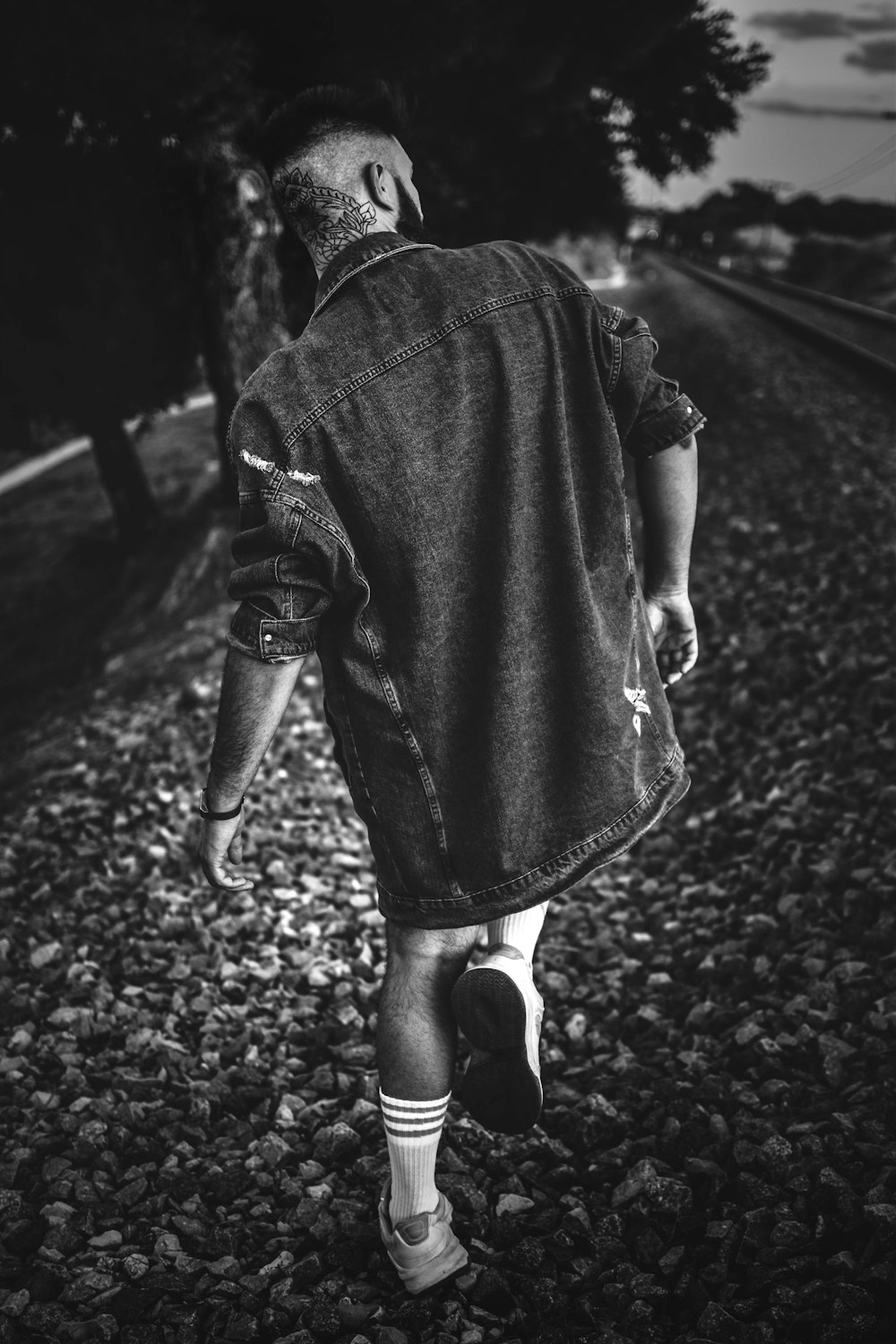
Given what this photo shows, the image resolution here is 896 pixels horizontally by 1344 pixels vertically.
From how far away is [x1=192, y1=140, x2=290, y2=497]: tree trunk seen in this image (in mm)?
6945

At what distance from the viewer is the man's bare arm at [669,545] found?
6.70 ft

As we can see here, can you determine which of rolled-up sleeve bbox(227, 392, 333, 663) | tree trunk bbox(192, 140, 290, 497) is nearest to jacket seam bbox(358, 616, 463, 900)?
rolled-up sleeve bbox(227, 392, 333, 663)

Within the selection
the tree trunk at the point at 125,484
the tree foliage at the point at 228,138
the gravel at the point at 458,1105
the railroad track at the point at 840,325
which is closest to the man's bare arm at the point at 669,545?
the gravel at the point at 458,1105

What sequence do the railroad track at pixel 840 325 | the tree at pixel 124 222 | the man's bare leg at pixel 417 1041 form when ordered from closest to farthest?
the man's bare leg at pixel 417 1041
the tree at pixel 124 222
the railroad track at pixel 840 325

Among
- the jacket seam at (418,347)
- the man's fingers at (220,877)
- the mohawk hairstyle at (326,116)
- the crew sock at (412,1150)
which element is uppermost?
the mohawk hairstyle at (326,116)

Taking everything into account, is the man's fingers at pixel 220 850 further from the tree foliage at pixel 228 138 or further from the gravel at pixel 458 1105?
the tree foliage at pixel 228 138

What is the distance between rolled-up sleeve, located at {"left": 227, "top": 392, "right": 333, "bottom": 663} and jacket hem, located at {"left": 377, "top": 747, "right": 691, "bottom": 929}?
0.68 meters

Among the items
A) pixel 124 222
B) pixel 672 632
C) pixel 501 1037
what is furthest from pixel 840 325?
pixel 501 1037

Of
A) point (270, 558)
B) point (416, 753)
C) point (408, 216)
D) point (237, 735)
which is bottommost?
point (416, 753)

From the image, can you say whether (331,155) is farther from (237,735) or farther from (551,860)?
(551,860)

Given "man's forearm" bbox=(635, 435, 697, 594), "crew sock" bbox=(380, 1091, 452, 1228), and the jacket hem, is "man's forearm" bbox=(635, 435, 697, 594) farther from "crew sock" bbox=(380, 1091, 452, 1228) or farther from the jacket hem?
"crew sock" bbox=(380, 1091, 452, 1228)

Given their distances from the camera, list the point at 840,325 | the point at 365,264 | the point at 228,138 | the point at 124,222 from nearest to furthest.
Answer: the point at 365,264 → the point at 228,138 → the point at 124,222 → the point at 840,325

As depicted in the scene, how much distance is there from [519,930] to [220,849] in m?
0.74

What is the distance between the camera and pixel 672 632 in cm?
238
